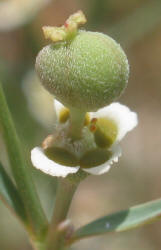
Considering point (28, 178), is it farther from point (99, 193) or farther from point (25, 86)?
point (99, 193)

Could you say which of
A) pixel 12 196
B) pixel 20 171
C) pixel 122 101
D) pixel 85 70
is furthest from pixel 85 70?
pixel 122 101

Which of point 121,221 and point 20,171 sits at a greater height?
point 20,171

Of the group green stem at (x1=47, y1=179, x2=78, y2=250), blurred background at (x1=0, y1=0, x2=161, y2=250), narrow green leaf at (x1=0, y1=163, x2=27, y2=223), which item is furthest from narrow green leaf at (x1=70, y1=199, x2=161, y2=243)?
blurred background at (x1=0, y1=0, x2=161, y2=250)

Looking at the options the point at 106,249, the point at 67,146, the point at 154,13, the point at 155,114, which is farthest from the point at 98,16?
the point at 67,146

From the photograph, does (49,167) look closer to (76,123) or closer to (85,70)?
(76,123)

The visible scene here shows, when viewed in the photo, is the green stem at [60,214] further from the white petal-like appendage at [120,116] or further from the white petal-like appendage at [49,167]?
the white petal-like appendage at [120,116]
